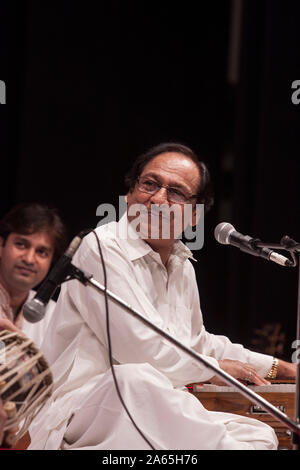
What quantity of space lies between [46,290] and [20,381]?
0.38 meters

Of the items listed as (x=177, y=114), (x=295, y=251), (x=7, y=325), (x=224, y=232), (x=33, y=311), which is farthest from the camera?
(x=177, y=114)

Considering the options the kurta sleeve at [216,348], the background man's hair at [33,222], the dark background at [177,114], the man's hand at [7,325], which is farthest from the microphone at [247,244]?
the dark background at [177,114]

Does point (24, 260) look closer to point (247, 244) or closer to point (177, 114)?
point (177, 114)

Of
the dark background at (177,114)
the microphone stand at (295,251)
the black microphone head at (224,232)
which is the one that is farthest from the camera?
the dark background at (177,114)

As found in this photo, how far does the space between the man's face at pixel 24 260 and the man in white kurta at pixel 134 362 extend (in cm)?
164

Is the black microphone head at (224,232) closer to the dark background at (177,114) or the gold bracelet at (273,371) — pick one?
the gold bracelet at (273,371)

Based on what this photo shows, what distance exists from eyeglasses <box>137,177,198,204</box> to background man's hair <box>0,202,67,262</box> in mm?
1608

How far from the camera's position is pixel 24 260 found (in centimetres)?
473

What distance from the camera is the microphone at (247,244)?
2.60m

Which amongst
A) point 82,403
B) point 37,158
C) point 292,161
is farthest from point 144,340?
point 292,161

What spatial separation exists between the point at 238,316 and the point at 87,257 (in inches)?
116

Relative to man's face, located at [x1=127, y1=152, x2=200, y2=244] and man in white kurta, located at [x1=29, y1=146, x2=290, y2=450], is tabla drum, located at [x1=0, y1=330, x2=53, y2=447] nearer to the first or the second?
man in white kurta, located at [x1=29, y1=146, x2=290, y2=450]

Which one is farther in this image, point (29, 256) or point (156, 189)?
point (29, 256)

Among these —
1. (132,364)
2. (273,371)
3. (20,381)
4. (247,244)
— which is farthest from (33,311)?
(273,371)
